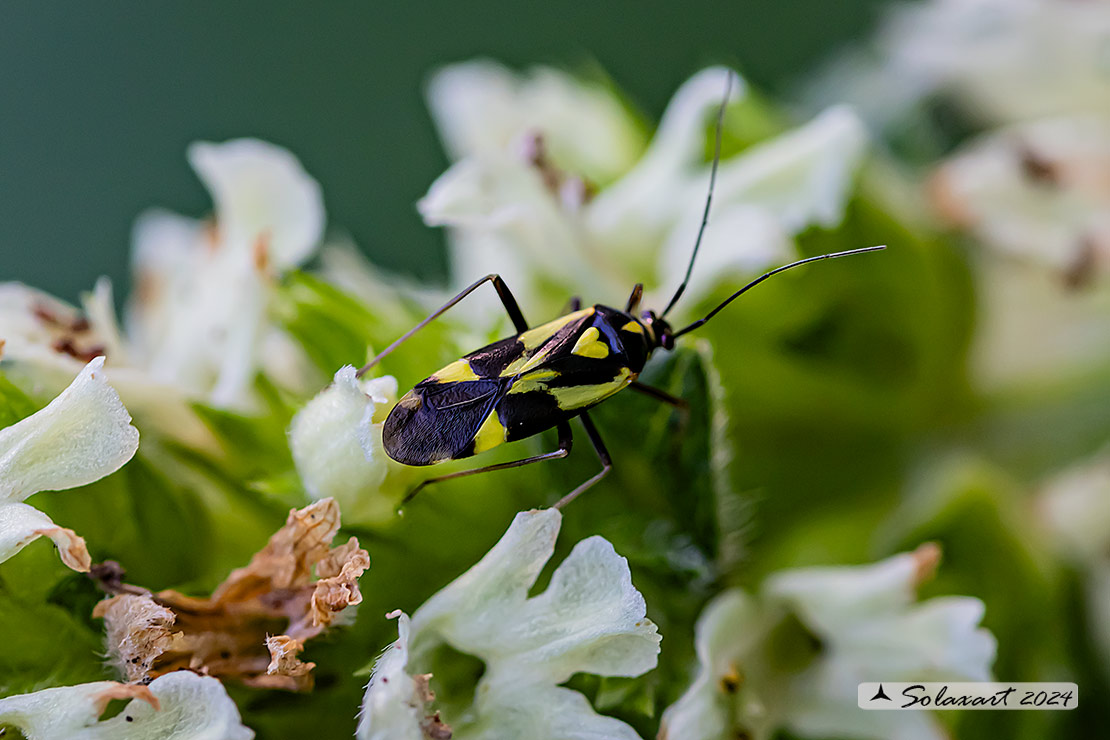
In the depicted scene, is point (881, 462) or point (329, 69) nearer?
point (881, 462)

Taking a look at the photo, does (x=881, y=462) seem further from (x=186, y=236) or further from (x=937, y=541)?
(x=186, y=236)

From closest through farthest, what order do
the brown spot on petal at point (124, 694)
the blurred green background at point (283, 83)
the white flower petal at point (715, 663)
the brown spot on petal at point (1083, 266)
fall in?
the brown spot on petal at point (124, 694) → the white flower petal at point (715, 663) → the brown spot on petal at point (1083, 266) → the blurred green background at point (283, 83)

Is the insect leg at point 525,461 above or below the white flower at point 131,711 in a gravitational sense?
above

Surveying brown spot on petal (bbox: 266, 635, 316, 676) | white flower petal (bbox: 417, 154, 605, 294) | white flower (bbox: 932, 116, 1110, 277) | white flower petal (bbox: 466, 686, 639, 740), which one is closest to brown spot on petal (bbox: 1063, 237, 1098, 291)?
white flower (bbox: 932, 116, 1110, 277)

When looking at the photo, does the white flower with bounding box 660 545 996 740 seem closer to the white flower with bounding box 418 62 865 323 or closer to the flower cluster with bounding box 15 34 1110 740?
the flower cluster with bounding box 15 34 1110 740

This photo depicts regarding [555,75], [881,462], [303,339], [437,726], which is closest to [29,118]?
[555,75]

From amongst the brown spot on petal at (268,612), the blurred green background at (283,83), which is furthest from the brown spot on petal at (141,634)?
the blurred green background at (283,83)

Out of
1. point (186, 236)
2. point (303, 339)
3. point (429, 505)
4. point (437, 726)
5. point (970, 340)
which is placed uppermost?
point (186, 236)

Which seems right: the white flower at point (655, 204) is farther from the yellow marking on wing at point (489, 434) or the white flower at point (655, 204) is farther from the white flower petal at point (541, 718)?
the white flower petal at point (541, 718)
